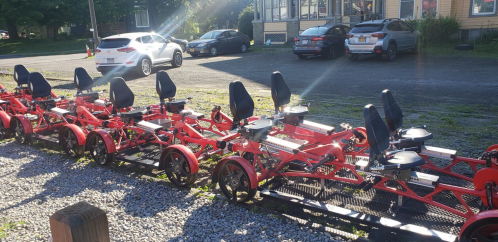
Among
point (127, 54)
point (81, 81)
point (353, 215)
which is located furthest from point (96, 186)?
point (127, 54)

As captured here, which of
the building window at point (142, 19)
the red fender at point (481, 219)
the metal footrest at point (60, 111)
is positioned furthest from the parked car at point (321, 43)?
the building window at point (142, 19)

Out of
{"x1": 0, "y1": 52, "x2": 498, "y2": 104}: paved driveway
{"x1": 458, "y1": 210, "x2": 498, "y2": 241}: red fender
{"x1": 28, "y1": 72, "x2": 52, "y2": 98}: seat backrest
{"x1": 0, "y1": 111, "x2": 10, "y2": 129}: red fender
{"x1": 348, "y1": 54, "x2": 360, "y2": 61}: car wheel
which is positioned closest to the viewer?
{"x1": 458, "y1": 210, "x2": 498, "y2": 241}: red fender

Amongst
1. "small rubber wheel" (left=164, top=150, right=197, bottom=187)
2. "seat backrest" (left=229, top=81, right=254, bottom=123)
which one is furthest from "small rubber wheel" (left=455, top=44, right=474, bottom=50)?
"small rubber wheel" (left=164, top=150, right=197, bottom=187)

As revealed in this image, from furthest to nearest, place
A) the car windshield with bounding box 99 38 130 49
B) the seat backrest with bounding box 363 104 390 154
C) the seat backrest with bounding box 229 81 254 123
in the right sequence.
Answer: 1. the car windshield with bounding box 99 38 130 49
2. the seat backrest with bounding box 229 81 254 123
3. the seat backrest with bounding box 363 104 390 154

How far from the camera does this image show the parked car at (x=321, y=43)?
19531 mm

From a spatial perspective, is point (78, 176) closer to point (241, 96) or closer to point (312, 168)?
point (241, 96)

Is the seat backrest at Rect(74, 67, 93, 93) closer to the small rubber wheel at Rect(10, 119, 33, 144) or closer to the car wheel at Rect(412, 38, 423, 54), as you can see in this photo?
the small rubber wheel at Rect(10, 119, 33, 144)

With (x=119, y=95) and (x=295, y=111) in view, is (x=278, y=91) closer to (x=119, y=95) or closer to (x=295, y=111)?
(x=295, y=111)

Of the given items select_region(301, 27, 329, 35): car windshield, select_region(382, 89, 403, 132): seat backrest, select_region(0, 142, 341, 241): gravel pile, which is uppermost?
select_region(301, 27, 329, 35): car windshield

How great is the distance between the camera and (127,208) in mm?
5270

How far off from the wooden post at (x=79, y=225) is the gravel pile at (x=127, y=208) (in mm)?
2714

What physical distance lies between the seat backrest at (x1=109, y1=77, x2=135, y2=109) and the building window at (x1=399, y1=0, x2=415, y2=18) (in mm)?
20363

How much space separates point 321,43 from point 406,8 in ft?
25.3

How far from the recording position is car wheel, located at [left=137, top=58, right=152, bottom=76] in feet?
55.3
